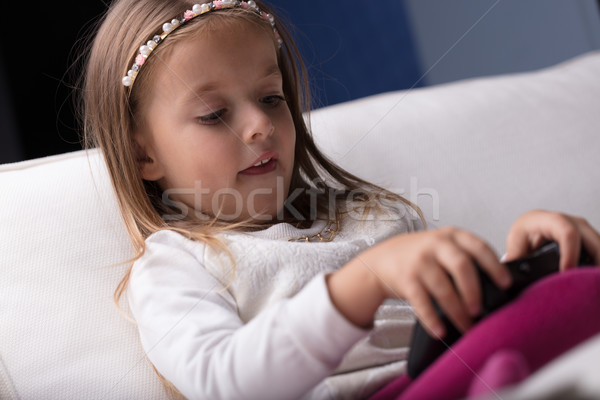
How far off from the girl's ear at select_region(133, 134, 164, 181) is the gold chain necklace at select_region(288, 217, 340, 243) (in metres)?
0.19

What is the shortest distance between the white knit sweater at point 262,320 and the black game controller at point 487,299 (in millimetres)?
44

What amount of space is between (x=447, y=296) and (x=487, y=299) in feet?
0.09

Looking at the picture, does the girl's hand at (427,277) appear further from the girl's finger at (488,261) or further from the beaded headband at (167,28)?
the beaded headband at (167,28)

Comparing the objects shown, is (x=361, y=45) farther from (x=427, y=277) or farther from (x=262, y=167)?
(x=427, y=277)

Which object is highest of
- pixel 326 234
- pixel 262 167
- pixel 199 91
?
pixel 199 91

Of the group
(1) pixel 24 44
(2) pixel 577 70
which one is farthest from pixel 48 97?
(2) pixel 577 70

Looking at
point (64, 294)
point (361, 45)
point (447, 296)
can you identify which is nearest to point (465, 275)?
→ point (447, 296)

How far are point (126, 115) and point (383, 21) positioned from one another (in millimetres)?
1537

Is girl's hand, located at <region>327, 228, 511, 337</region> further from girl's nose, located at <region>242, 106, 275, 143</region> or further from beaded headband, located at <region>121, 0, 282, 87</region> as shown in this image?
beaded headband, located at <region>121, 0, 282, 87</region>

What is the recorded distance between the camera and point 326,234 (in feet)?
2.56

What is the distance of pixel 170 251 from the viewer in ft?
2.18

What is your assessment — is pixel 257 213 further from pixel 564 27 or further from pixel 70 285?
pixel 564 27

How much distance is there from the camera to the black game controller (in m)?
0.42

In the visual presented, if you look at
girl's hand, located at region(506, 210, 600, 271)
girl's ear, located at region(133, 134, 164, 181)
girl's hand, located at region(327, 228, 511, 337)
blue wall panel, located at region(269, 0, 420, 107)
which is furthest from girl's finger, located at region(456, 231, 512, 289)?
blue wall panel, located at region(269, 0, 420, 107)
